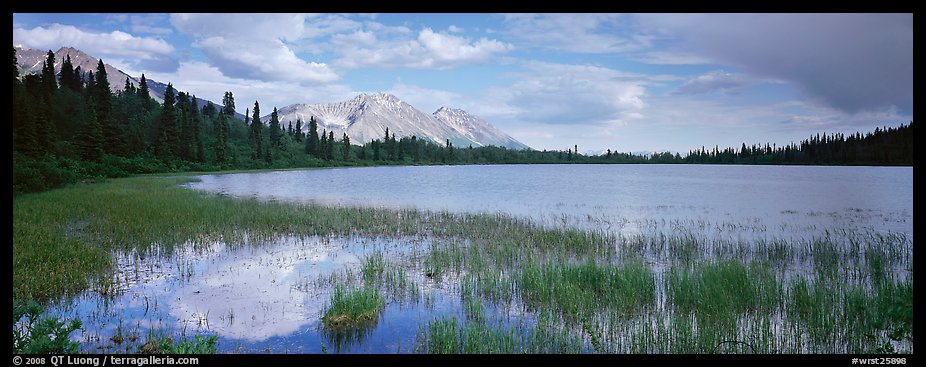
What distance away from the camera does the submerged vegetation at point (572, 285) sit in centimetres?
988

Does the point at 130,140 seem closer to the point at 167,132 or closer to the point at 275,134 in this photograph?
the point at 167,132

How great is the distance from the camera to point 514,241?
22.1 meters

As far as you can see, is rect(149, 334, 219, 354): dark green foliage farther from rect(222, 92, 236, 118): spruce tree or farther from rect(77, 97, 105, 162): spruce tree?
rect(222, 92, 236, 118): spruce tree

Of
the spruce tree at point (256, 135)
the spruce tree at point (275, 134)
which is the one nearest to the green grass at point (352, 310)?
the spruce tree at point (256, 135)

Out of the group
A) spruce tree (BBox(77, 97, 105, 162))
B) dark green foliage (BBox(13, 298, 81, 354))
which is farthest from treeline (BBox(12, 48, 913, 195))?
dark green foliage (BBox(13, 298, 81, 354))

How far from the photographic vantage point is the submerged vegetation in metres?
9.88

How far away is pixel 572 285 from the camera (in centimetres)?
1324

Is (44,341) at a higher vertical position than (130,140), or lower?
lower

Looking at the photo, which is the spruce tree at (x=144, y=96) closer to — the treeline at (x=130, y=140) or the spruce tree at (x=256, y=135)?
the treeline at (x=130, y=140)

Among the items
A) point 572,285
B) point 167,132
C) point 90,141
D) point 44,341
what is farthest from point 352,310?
point 167,132

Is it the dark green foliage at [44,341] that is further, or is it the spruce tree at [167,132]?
the spruce tree at [167,132]

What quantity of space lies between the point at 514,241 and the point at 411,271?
7.03 m
